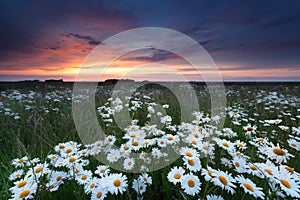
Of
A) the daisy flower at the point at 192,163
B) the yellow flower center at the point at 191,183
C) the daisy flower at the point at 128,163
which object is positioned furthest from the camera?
the daisy flower at the point at 128,163

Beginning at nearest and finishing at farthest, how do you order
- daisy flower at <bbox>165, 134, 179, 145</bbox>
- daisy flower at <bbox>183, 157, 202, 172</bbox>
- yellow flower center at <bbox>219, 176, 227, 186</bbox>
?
yellow flower center at <bbox>219, 176, 227, 186</bbox>, daisy flower at <bbox>183, 157, 202, 172</bbox>, daisy flower at <bbox>165, 134, 179, 145</bbox>

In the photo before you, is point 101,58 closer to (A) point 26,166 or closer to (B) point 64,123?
(B) point 64,123

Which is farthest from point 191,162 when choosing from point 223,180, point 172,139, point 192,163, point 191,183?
point 172,139

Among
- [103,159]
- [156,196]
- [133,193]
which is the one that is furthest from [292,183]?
[103,159]

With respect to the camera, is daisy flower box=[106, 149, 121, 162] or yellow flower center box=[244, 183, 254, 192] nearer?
yellow flower center box=[244, 183, 254, 192]

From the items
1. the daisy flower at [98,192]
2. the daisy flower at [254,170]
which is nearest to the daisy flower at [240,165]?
the daisy flower at [254,170]

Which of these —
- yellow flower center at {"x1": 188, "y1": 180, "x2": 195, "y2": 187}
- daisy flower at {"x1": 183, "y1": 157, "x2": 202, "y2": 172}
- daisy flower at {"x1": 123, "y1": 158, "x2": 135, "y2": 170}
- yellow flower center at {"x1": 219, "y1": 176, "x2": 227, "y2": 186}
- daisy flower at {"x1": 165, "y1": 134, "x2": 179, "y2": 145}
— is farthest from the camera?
daisy flower at {"x1": 165, "y1": 134, "x2": 179, "y2": 145}

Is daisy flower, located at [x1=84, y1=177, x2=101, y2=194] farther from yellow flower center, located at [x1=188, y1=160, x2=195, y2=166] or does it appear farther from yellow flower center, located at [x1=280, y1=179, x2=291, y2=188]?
yellow flower center, located at [x1=280, y1=179, x2=291, y2=188]

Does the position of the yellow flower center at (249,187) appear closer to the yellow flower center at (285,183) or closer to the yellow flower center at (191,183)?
the yellow flower center at (285,183)

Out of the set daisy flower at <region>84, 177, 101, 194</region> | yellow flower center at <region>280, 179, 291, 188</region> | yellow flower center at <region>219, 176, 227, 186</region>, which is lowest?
daisy flower at <region>84, 177, 101, 194</region>

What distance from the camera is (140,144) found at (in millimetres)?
1795

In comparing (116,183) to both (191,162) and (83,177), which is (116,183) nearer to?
(83,177)

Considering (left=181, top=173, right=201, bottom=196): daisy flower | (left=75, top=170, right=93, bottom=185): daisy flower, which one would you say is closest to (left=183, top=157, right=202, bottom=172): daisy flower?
(left=181, top=173, right=201, bottom=196): daisy flower

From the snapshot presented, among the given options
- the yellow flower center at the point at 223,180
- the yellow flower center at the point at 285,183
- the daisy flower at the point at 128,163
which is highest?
the yellow flower center at the point at 223,180
